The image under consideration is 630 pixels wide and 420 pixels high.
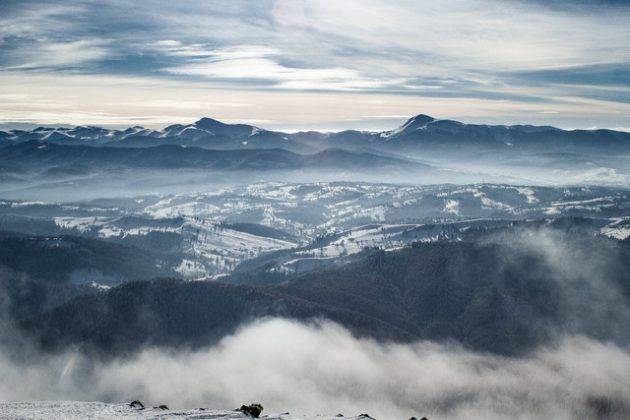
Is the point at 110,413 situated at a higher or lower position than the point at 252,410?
lower

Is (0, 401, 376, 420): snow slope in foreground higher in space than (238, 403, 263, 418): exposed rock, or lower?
lower

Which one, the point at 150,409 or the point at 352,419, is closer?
the point at 352,419

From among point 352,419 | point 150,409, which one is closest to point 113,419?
point 150,409

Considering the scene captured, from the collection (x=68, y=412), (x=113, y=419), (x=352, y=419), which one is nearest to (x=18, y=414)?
(x=68, y=412)

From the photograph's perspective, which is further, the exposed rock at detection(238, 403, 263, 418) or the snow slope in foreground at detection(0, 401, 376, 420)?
the exposed rock at detection(238, 403, 263, 418)

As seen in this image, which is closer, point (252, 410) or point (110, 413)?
point (252, 410)

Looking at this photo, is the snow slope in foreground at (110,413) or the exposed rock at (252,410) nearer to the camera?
the snow slope in foreground at (110,413)

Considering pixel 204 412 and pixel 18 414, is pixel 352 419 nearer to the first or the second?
pixel 204 412

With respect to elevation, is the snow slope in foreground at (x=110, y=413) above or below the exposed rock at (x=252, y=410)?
below

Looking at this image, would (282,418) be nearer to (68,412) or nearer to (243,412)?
(243,412)
